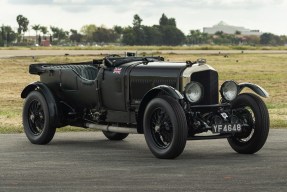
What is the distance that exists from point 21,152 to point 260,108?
3.45 m

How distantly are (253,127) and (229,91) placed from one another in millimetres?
608

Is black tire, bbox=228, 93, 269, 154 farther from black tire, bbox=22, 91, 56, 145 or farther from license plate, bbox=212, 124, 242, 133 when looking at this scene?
black tire, bbox=22, 91, 56, 145

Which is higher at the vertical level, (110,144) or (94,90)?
(94,90)

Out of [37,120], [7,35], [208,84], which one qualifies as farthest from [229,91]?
[7,35]

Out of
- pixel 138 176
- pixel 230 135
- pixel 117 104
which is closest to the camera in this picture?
pixel 138 176

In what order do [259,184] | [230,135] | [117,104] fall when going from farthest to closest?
[117,104] → [230,135] → [259,184]

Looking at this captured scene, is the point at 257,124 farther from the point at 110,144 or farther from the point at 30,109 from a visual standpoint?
the point at 30,109

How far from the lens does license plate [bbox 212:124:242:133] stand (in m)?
9.94

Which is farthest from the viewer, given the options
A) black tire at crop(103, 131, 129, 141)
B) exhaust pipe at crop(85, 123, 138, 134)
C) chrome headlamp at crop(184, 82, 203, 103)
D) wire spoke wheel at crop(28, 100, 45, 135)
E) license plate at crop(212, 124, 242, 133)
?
black tire at crop(103, 131, 129, 141)

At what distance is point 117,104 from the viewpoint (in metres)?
11.2

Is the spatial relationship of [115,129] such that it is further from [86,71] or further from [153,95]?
[86,71]

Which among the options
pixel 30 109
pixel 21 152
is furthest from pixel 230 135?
pixel 30 109

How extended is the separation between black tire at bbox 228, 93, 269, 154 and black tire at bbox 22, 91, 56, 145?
9.82ft

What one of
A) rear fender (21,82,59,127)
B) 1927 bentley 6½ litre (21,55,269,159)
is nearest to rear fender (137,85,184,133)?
1927 bentley 6½ litre (21,55,269,159)
